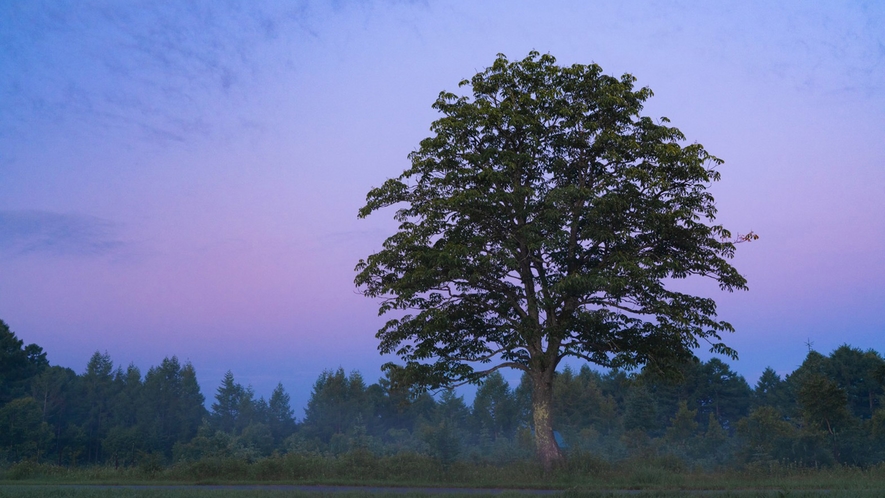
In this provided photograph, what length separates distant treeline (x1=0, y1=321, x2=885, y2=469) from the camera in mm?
57531

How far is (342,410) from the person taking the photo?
90.2 meters

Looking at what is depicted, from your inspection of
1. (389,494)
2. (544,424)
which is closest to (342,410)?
(544,424)

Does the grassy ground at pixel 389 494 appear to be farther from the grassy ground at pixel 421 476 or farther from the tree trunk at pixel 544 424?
the tree trunk at pixel 544 424

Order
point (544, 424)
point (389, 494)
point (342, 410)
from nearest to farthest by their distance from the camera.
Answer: point (389, 494)
point (544, 424)
point (342, 410)

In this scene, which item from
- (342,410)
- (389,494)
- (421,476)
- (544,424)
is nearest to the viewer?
(389,494)

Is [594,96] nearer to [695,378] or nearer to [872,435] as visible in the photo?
[872,435]

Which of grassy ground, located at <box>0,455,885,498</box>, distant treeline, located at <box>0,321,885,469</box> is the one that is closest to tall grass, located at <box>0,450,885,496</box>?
grassy ground, located at <box>0,455,885,498</box>

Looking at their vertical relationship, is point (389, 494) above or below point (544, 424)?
below

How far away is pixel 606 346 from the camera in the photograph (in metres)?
19.6

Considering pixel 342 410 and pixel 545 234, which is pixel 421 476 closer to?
pixel 545 234

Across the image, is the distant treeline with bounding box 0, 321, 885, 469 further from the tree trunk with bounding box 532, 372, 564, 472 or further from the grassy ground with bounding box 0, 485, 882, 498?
the grassy ground with bounding box 0, 485, 882, 498

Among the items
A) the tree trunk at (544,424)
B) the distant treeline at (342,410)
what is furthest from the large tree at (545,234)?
the distant treeline at (342,410)

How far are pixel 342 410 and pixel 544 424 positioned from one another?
249ft

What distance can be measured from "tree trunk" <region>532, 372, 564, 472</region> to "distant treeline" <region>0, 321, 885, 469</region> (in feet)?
76.8
